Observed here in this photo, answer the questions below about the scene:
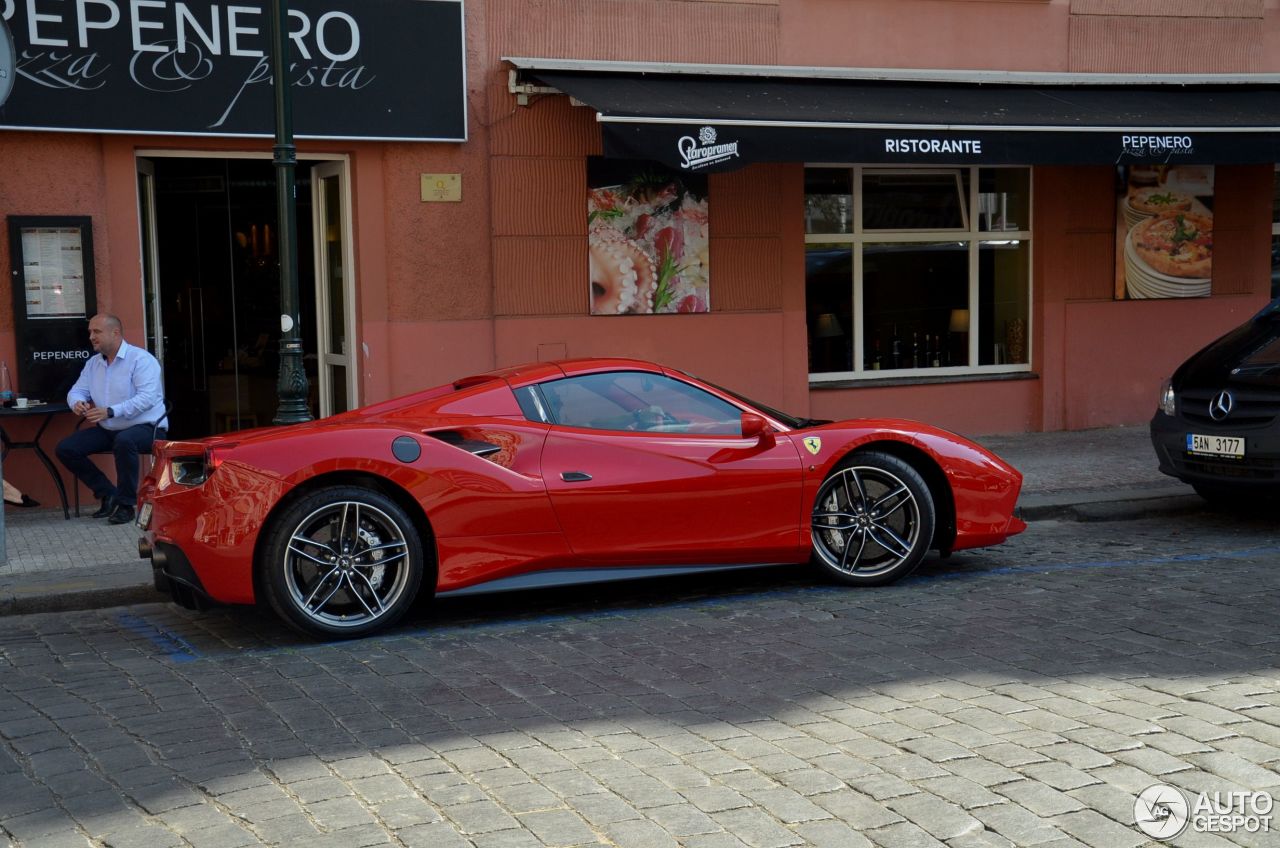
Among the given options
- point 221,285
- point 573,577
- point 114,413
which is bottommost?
point 573,577

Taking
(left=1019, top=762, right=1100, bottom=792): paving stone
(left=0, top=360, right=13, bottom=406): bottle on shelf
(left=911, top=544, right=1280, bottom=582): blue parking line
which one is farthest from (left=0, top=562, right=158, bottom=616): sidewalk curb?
(left=1019, top=762, right=1100, bottom=792): paving stone

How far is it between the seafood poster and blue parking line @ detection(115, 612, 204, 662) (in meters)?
5.89

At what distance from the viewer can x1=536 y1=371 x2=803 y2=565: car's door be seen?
6992 millimetres

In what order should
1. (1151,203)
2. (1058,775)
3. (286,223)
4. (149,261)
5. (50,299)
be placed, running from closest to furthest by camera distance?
1. (1058,775)
2. (286,223)
3. (50,299)
4. (149,261)
5. (1151,203)

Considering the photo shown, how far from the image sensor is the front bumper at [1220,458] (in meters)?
9.01

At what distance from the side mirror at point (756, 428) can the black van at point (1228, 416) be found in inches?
144

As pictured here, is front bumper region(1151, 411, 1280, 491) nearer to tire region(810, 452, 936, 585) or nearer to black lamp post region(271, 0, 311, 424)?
tire region(810, 452, 936, 585)

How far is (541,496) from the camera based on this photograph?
6.87 m

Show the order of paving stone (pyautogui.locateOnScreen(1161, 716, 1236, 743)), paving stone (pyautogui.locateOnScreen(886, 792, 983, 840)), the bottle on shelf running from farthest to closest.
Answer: the bottle on shelf, paving stone (pyautogui.locateOnScreen(1161, 716, 1236, 743)), paving stone (pyautogui.locateOnScreen(886, 792, 983, 840))

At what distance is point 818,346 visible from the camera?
44.8 feet

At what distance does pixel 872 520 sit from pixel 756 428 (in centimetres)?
89

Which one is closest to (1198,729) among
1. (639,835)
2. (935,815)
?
(935,815)

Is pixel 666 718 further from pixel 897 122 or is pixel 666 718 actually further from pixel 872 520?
pixel 897 122
